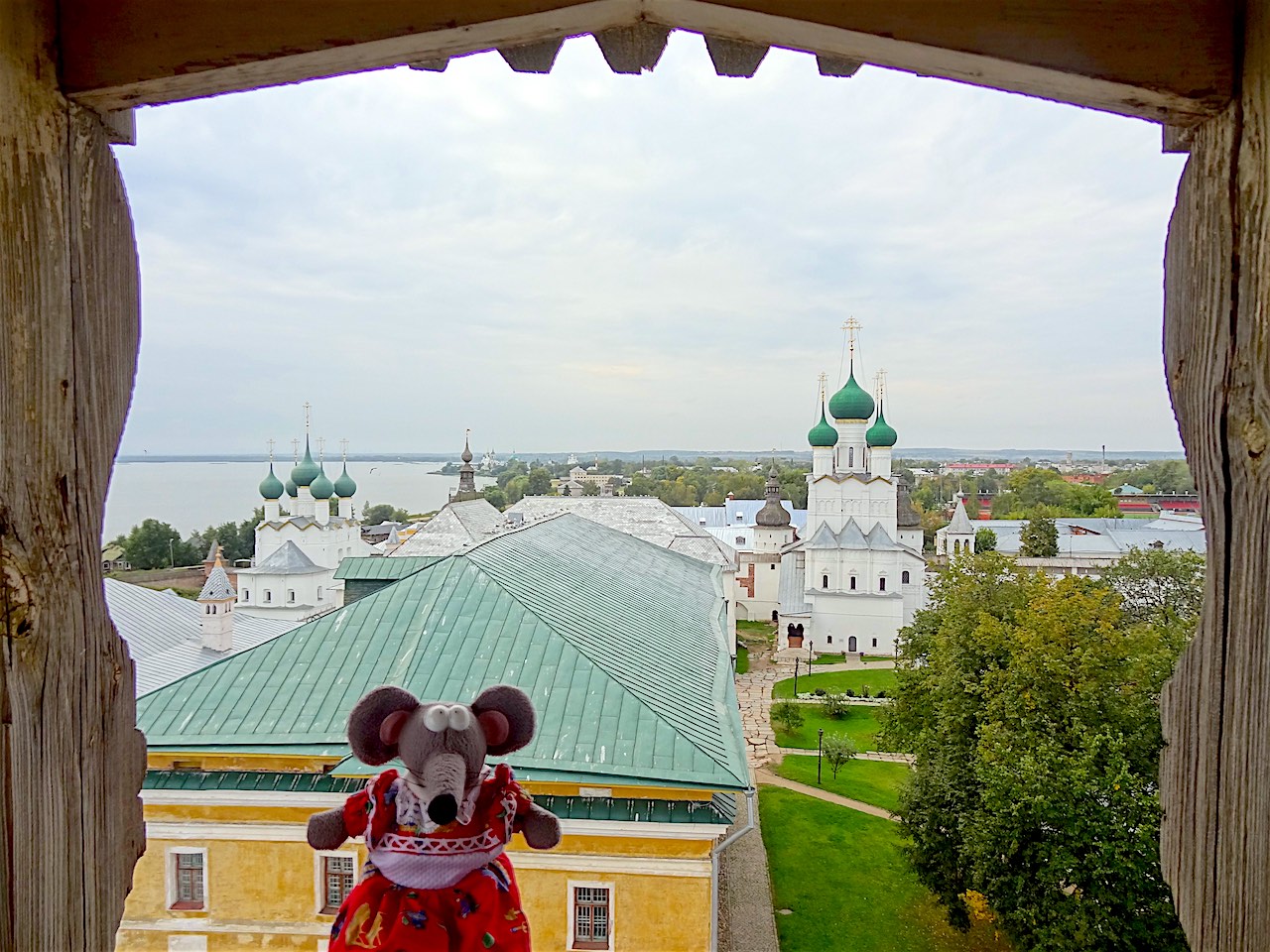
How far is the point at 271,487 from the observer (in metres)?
34.7

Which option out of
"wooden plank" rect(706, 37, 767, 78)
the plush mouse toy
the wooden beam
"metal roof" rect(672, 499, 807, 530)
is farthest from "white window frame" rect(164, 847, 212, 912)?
"metal roof" rect(672, 499, 807, 530)

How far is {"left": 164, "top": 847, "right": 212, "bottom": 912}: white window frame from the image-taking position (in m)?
6.89

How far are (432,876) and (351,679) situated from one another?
23.0 ft

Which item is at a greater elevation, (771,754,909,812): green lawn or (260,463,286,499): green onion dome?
(260,463,286,499): green onion dome

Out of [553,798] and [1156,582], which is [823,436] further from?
[553,798]

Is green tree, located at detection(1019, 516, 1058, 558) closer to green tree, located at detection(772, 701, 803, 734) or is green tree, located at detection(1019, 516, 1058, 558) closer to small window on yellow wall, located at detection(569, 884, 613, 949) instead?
green tree, located at detection(772, 701, 803, 734)

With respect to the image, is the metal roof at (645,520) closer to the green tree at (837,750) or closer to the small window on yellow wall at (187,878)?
the green tree at (837,750)

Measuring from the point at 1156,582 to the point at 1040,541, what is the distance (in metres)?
21.5

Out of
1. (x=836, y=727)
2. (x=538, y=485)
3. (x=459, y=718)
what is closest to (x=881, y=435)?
(x=836, y=727)

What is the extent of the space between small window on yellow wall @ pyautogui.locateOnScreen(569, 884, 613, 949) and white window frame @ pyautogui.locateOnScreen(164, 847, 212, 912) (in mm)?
3279

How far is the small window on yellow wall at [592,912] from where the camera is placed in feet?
Answer: 21.7

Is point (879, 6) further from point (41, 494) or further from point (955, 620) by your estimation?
point (955, 620)

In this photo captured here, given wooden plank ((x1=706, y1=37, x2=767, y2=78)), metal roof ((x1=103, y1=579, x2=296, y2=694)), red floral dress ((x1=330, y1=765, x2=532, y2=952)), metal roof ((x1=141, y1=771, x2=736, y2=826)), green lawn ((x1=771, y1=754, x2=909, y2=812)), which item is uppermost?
wooden plank ((x1=706, y1=37, x2=767, y2=78))

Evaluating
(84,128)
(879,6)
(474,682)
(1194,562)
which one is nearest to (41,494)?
(84,128)
